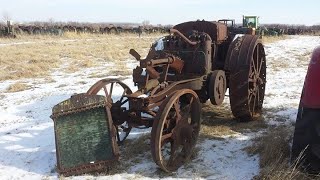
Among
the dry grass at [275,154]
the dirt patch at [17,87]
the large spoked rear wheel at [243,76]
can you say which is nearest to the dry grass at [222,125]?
the large spoked rear wheel at [243,76]

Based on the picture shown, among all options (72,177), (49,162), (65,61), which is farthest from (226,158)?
(65,61)

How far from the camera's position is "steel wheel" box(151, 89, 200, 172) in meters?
4.39

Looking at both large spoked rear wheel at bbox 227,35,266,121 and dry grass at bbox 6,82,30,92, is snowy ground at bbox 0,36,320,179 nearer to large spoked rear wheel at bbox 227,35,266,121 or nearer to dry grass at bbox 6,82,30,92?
dry grass at bbox 6,82,30,92

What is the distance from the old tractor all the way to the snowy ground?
0.96 feet

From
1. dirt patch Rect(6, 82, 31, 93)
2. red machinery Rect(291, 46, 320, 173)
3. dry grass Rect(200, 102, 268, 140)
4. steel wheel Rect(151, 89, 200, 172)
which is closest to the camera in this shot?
red machinery Rect(291, 46, 320, 173)

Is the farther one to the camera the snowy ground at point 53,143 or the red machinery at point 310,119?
the snowy ground at point 53,143

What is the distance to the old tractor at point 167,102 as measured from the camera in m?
4.76

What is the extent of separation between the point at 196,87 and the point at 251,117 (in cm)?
148

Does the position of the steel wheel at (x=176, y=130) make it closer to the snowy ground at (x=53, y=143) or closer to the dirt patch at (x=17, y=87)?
the snowy ground at (x=53, y=143)

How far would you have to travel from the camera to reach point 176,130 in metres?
4.89

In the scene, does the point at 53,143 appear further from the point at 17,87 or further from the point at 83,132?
the point at 17,87

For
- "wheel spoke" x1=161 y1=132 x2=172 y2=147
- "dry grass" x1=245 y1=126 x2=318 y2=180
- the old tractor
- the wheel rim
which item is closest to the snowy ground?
"dry grass" x1=245 y1=126 x2=318 y2=180

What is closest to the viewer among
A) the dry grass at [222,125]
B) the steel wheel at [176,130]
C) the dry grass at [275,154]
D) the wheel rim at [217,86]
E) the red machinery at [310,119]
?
the red machinery at [310,119]

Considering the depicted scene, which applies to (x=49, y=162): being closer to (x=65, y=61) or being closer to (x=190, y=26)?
(x=190, y=26)
